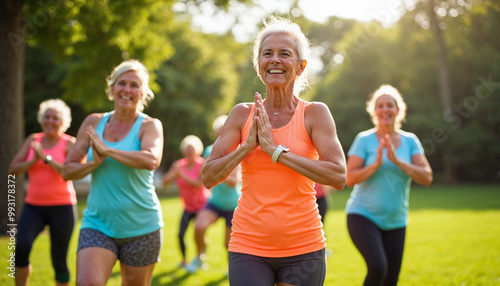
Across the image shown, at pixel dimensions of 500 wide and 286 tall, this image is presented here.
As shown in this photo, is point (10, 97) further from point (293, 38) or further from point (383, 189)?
point (293, 38)

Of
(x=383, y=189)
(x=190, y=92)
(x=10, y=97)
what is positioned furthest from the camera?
(x=190, y=92)

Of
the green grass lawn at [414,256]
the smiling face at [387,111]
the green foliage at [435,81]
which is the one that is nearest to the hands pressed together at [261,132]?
the smiling face at [387,111]

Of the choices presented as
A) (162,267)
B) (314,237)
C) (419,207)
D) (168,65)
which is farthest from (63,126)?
(168,65)

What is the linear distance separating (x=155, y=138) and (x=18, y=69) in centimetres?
915

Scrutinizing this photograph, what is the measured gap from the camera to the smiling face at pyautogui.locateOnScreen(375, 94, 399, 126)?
5383 millimetres

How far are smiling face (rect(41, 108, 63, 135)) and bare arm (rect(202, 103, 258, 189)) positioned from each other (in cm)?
369

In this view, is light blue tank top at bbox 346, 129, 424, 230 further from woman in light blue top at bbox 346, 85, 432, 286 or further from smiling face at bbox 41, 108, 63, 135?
smiling face at bbox 41, 108, 63, 135

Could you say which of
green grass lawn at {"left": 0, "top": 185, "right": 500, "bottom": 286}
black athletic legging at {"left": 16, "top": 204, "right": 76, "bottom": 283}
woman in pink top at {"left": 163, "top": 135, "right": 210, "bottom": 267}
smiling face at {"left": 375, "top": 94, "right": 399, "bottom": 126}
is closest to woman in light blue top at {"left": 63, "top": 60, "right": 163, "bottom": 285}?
black athletic legging at {"left": 16, "top": 204, "right": 76, "bottom": 283}

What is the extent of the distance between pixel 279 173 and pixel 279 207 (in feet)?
0.71

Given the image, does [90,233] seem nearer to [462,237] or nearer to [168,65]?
[462,237]

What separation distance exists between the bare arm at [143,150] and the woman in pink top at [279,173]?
101cm

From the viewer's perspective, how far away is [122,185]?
4016 mm

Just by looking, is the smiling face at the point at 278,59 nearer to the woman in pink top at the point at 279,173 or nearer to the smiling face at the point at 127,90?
the woman in pink top at the point at 279,173

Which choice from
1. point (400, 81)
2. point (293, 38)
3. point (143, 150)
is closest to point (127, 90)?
point (143, 150)
